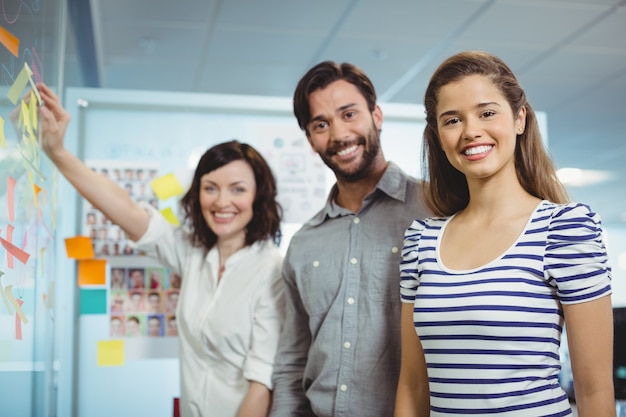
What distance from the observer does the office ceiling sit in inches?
133

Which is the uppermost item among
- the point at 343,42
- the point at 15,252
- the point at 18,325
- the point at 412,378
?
the point at 343,42

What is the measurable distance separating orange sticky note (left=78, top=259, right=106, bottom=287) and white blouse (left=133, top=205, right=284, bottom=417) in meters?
0.32

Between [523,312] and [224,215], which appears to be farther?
[224,215]

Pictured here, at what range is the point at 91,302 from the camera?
218cm

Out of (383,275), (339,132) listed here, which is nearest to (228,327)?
(383,275)

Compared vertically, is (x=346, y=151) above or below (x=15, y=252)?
above

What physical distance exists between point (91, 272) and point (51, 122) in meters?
0.69

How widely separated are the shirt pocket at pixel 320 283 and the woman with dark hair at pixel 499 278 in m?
0.30

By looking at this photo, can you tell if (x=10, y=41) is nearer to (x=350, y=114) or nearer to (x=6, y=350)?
(x=6, y=350)

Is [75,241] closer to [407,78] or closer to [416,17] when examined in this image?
[416,17]

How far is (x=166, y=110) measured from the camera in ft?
7.64

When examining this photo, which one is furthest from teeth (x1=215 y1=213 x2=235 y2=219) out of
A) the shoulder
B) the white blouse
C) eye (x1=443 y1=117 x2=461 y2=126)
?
the shoulder

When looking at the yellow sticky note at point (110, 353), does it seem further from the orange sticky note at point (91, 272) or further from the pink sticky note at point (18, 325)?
the pink sticky note at point (18, 325)

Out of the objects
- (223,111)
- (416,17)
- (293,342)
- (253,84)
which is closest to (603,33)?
(416,17)
